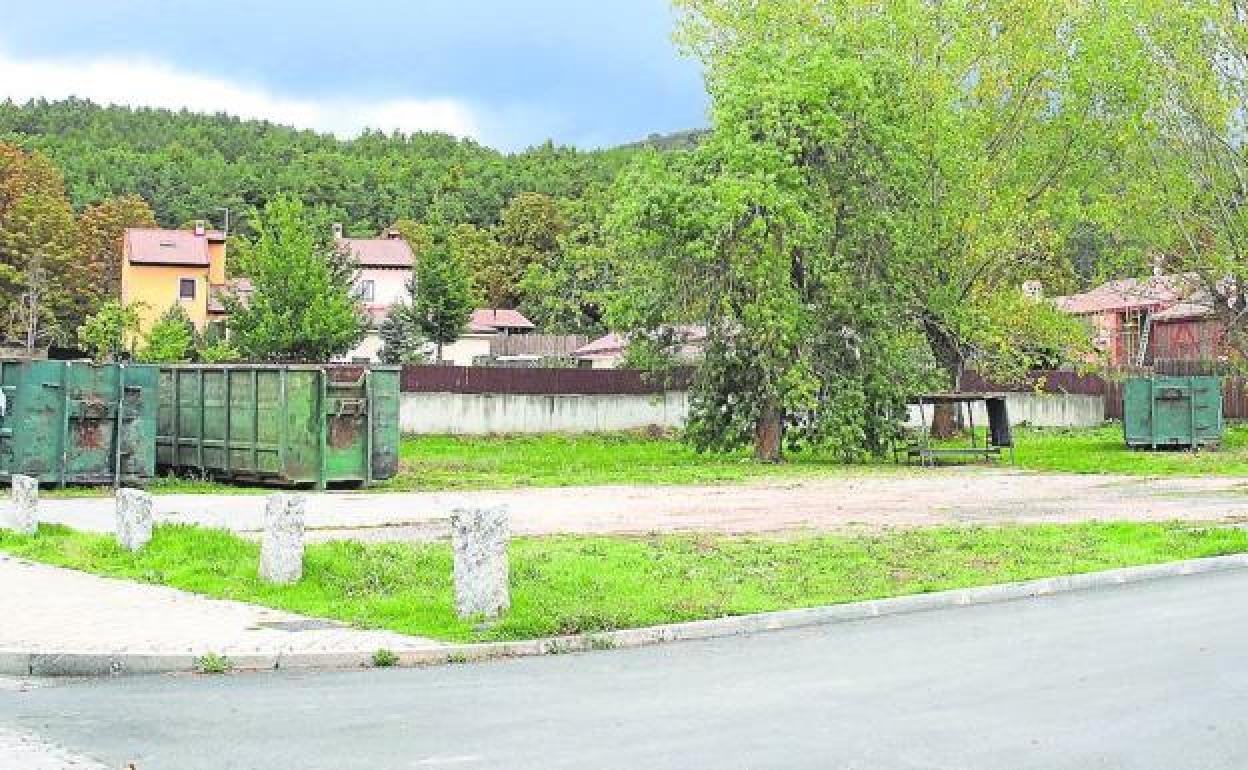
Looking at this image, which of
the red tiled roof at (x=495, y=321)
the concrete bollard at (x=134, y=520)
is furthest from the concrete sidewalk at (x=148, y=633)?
the red tiled roof at (x=495, y=321)

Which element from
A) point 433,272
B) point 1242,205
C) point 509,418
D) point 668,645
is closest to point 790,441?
point 509,418

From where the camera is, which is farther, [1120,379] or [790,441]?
[1120,379]

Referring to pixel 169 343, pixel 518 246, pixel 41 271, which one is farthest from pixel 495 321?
pixel 169 343

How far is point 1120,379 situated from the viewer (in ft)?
182

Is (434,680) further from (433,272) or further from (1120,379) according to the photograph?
(433,272)

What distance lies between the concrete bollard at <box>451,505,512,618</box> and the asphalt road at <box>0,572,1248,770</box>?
48.3 inches

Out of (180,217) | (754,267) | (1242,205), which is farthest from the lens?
(180,217)

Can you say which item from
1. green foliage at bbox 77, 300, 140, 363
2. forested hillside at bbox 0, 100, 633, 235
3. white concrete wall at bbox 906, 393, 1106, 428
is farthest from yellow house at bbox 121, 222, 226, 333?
white concrete wall at bbox 906, 393, 1106, 428

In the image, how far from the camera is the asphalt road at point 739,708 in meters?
→ 7.70

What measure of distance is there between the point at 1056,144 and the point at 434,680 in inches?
1591

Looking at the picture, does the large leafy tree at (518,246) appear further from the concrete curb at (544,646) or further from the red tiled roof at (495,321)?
the concrete curb at (544,646)

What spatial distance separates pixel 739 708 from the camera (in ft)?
29.5

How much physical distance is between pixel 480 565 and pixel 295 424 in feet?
56.7

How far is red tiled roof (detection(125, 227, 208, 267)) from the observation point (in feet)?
292
